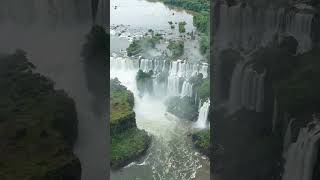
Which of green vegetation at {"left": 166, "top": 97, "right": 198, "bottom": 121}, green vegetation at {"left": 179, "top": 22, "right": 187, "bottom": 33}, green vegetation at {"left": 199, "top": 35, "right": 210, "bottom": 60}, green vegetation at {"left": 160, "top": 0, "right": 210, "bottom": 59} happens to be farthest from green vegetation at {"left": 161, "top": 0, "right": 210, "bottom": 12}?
green vegetation at {"left": 166, "top": 97, "right": 198, "bottom": 121}

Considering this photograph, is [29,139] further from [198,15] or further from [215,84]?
[198,15]

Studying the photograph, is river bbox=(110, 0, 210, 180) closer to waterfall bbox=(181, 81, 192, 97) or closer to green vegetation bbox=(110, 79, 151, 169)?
green vegetation bbox=(110, 79, 151, 169)

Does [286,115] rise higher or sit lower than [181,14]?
lower

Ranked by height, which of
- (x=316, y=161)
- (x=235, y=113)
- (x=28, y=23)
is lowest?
(x=316, y=161)

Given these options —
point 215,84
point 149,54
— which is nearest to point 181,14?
point 149,54

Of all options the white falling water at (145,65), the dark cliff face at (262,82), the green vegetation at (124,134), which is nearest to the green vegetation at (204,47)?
the white falling water at (145,65)

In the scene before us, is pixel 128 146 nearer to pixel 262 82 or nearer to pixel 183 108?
pixel 183 108
